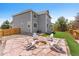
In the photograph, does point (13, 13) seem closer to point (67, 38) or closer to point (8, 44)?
point (8, 44)

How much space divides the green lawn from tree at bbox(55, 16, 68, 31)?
60 millimetres

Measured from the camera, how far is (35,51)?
2.31 metres

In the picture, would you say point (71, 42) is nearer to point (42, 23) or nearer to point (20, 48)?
point (42, 23)

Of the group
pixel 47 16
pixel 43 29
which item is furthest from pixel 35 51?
pixel 47 16

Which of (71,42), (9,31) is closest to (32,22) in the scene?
(9,31)

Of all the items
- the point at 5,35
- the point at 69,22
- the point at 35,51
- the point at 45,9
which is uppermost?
the point at 45,9

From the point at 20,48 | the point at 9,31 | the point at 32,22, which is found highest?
the point at 32,22

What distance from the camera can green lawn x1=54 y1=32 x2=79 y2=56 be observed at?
2.31 m

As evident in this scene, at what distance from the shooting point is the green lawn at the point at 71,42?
2305 millimetres

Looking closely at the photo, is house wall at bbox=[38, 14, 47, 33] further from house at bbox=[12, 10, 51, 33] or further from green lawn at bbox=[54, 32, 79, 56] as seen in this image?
green lawn at bbox=[54, 32, 79, 56]

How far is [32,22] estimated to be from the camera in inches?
94.3

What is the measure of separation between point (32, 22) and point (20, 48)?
336 millimetres

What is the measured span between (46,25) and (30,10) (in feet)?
0.85

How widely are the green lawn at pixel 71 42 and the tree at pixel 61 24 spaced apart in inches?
2.3
